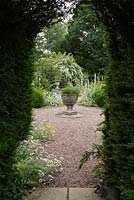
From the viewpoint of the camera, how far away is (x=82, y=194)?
4805mm

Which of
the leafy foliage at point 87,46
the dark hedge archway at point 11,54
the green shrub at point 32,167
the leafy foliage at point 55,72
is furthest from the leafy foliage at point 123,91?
the leafy foliage at point 87,46

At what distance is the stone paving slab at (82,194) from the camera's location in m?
4.66

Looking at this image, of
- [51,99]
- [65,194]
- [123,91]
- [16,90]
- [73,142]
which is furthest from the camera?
[51,99]

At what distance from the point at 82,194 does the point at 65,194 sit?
8.7 inches

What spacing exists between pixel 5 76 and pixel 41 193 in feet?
6.23

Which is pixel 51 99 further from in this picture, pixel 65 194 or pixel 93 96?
pixel 65 194

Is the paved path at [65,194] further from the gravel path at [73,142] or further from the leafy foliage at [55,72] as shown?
the leafy foliage at [55,72]

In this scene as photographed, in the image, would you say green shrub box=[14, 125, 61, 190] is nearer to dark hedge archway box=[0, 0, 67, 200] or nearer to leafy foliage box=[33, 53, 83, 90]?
dark hedge archway box=[0, 0, 67, 200]

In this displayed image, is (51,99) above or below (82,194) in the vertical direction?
above

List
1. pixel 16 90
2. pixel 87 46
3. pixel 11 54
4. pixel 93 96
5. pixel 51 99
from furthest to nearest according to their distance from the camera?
pixel 87 46 < pixel 51 99 < pixel 93 96 < pixel 16 90 < pixel 11 54

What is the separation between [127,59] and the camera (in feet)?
11.7

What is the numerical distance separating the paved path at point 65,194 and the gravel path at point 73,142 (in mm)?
342

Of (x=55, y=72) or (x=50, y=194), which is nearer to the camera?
(x=50, y=194)

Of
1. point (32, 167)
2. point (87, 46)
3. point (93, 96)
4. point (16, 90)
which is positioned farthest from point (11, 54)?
point (87, 46)
